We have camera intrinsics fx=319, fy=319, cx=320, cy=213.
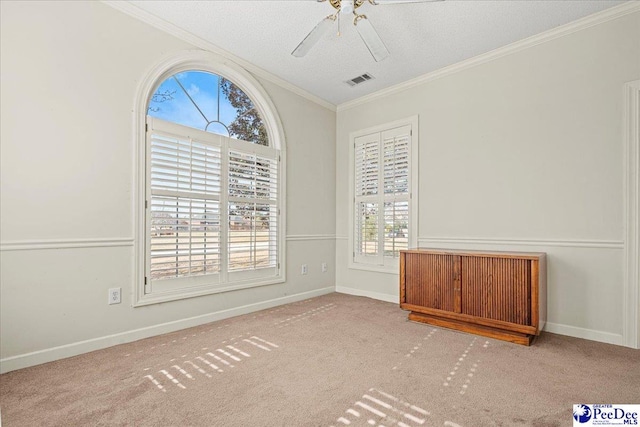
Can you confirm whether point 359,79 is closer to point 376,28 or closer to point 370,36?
point 376,28

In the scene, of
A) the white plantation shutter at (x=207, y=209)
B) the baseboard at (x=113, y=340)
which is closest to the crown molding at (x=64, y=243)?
the white plantation shutter at (x=207, y=209)

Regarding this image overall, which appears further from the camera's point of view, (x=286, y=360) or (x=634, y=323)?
(x=634, y=323)

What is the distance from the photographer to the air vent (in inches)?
145

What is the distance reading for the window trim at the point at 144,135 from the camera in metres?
2.63

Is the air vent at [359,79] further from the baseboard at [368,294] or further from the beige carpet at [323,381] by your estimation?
the beige carpet at [323,381]

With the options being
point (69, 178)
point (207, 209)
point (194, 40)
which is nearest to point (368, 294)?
point (207, 209)

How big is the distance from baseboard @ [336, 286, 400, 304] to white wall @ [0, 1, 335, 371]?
2165 mm

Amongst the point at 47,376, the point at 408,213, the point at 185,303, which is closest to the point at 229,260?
the point at 185,303

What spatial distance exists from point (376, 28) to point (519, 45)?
1415mm

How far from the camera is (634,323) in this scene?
2467 millimetres

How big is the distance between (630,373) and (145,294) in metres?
3.50

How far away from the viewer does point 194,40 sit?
3008 mm

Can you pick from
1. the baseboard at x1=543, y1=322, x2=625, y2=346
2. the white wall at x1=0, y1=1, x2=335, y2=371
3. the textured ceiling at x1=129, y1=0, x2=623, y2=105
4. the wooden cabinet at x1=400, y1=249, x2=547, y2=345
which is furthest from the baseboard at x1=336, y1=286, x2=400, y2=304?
the textured ceiling at x1=129, y1=0, x2=623, y2=105

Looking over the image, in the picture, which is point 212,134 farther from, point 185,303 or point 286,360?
point 286,360
